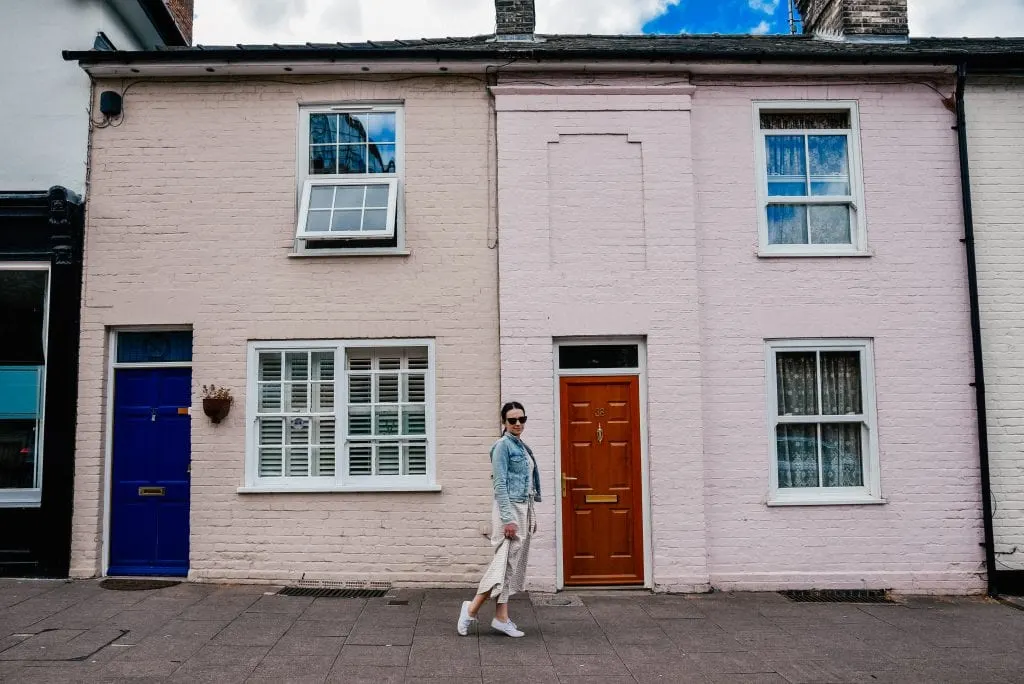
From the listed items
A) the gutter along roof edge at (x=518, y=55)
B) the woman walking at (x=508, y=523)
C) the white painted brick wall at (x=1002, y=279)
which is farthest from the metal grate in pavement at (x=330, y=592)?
the white painted brick wall at (x=1002, y=279)

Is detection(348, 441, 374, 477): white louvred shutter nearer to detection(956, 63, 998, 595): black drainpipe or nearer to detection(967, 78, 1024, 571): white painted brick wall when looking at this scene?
detection(956, 63, 998, 595): black drainpipe

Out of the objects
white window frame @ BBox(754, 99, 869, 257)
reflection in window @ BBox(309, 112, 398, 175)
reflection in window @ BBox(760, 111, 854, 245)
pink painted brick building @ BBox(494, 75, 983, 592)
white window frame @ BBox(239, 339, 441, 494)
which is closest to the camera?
pink painted brick building @ BBox(494, 75, 983, 592)

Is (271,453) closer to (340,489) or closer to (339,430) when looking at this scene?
(339,430)

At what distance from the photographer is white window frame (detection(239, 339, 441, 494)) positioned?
321 inches

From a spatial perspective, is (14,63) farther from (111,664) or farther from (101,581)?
(111,664)

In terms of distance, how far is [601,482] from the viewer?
8.16 meters

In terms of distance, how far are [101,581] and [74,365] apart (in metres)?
2.39

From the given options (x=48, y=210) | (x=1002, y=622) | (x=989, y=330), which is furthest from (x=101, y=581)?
(x=989, y=330)

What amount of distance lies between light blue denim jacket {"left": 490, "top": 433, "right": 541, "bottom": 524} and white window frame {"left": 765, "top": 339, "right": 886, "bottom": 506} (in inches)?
133

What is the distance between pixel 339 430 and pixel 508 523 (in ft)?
9.58

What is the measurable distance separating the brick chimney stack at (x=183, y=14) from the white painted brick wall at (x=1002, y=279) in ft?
34.4

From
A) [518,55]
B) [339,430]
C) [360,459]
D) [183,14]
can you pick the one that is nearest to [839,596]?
[360,459]

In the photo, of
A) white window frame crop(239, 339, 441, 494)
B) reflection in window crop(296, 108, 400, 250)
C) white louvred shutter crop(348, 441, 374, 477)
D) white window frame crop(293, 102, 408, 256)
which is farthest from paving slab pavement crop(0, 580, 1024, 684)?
reflection in window crop(296, 108, 400, 250)

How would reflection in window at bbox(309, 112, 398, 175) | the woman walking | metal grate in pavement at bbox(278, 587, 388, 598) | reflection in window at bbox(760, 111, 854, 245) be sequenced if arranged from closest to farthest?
the woman walking, metal grate in pavement at bbox(278, 587, 388, 598), reflection in window at bbox(760, 111, 854, 245), reflection in window at bbox(309, 112, 398, 175)
